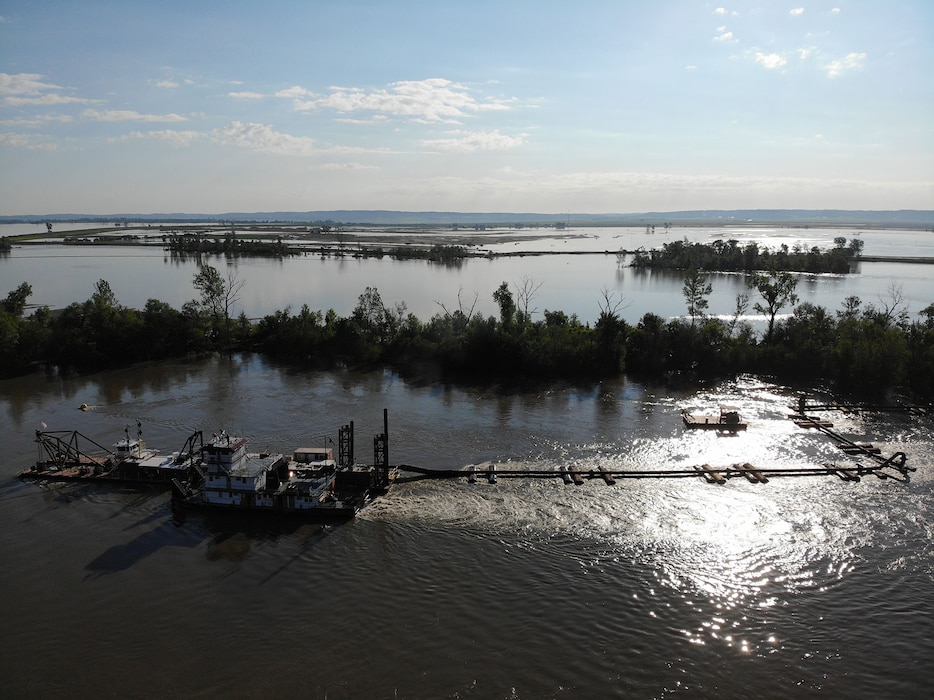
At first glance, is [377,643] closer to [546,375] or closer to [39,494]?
[39,494]

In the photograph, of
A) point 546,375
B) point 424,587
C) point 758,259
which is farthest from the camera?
point 758,259

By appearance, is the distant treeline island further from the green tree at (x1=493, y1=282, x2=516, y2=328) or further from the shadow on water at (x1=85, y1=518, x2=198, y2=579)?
the shadow on water at (x1=85, y1=518, x2=198, y2=579)

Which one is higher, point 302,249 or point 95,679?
point 302,249

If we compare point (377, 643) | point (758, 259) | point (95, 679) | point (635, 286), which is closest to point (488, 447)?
point (377, 643)

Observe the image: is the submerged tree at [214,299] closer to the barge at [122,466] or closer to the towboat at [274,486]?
the barge at [122,466]

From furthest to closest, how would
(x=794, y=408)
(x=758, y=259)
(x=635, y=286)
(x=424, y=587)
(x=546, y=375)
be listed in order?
(x=758, y=259) → (x=635, y=286) → (x=546, y=375) → (x=794, y=408) → (x=424, y=587)

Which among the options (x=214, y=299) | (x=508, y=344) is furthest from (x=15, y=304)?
(x=508, y=344)
